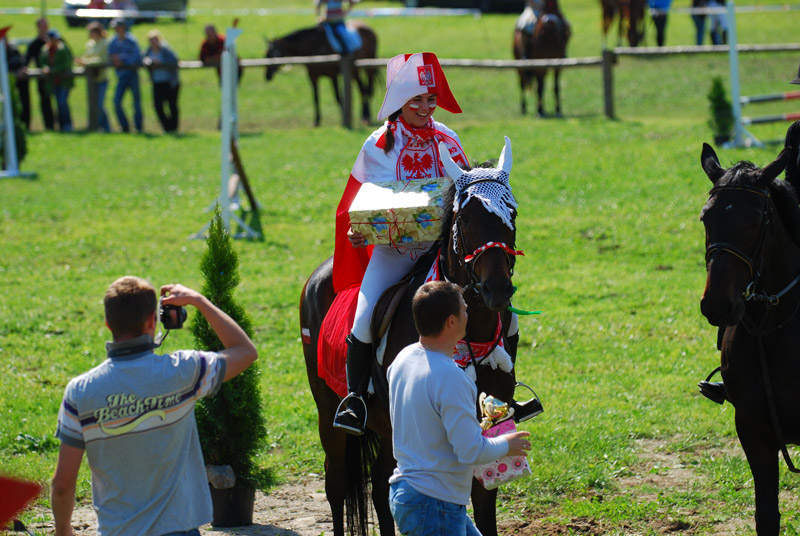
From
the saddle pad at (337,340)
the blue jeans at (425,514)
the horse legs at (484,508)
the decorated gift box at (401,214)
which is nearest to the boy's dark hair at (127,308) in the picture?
the blue jeans at (425,514)

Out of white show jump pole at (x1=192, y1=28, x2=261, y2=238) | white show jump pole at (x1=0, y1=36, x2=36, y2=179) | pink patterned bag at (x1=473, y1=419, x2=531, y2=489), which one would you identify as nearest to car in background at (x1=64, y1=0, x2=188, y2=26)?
white show jump pole at (x1=0, y1=36, x2=36, y2=179)

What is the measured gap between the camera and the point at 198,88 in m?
26.5

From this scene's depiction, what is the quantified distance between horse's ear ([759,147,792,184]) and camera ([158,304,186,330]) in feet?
8.83

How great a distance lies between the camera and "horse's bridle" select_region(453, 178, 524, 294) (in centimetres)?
416

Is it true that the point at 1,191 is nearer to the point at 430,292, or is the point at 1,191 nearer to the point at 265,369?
the point at 265,369

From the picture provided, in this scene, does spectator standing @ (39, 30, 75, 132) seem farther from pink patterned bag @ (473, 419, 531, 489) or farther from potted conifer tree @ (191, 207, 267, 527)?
pink patterned bag @ (473, 419, 531, 489)

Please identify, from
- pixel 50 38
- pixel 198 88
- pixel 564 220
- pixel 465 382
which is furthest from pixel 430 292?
pixel 198 88

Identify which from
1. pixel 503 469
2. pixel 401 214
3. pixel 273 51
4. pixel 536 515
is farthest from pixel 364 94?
pixel 503 469

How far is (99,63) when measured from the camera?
69.5 feet

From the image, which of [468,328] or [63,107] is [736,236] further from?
[63,107]

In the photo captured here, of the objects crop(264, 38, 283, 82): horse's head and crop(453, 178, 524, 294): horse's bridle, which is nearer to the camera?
crop(453, 178, 524, 294): horse's bridle

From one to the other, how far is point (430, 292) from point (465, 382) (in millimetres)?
366

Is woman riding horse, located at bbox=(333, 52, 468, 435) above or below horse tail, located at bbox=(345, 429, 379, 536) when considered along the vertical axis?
above

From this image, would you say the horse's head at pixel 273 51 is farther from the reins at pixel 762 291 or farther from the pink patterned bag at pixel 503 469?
the pink patterned bag at pixel 503 469
